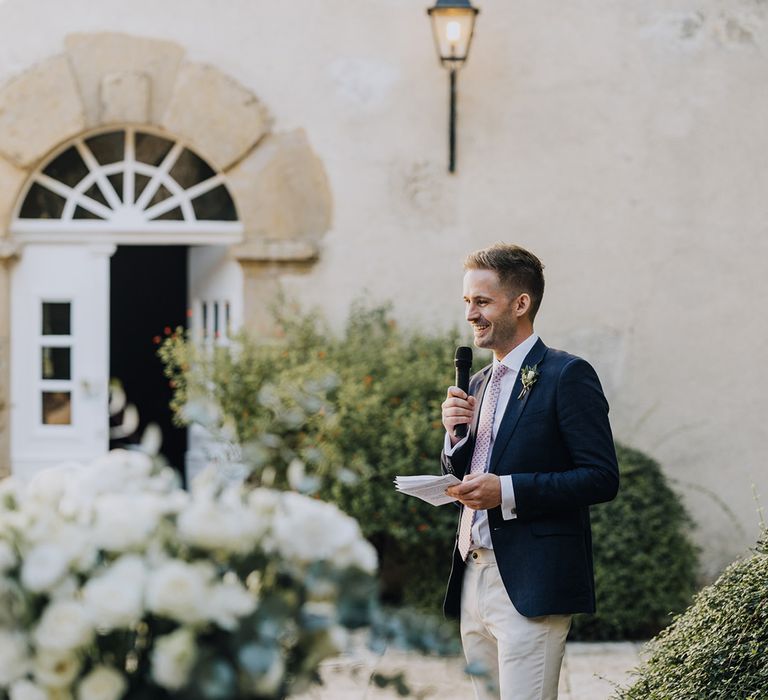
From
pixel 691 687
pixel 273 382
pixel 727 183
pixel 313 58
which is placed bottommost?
pixel 691 687

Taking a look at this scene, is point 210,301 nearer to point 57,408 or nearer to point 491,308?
point 57,408

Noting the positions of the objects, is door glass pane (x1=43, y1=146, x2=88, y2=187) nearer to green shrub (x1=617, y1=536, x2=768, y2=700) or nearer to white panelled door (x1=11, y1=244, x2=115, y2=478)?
white panelled door (x1=11, y1=244, x2=115, y2=478)

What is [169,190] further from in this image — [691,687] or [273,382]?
[691,687]

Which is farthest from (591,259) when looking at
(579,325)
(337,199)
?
(337,199)

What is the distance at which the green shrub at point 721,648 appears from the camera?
117 inches

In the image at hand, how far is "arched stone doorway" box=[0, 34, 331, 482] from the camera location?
24.3 ft

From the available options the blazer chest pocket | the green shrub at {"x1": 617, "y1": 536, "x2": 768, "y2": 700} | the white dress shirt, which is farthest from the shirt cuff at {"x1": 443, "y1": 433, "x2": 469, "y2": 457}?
the green shrub at {"x1": 617, "y1": 536, "x2": 768, "y2": 700}

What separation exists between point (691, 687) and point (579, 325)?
181 inches

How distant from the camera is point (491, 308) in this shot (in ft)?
10.9

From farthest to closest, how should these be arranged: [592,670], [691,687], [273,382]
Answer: [273,382], [592,670], [691,687]

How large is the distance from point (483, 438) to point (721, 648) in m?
0.86

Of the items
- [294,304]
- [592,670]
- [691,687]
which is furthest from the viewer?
[294,304]

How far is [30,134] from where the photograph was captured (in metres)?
7.41

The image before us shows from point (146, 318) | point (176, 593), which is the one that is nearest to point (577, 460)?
point (176, 593)
